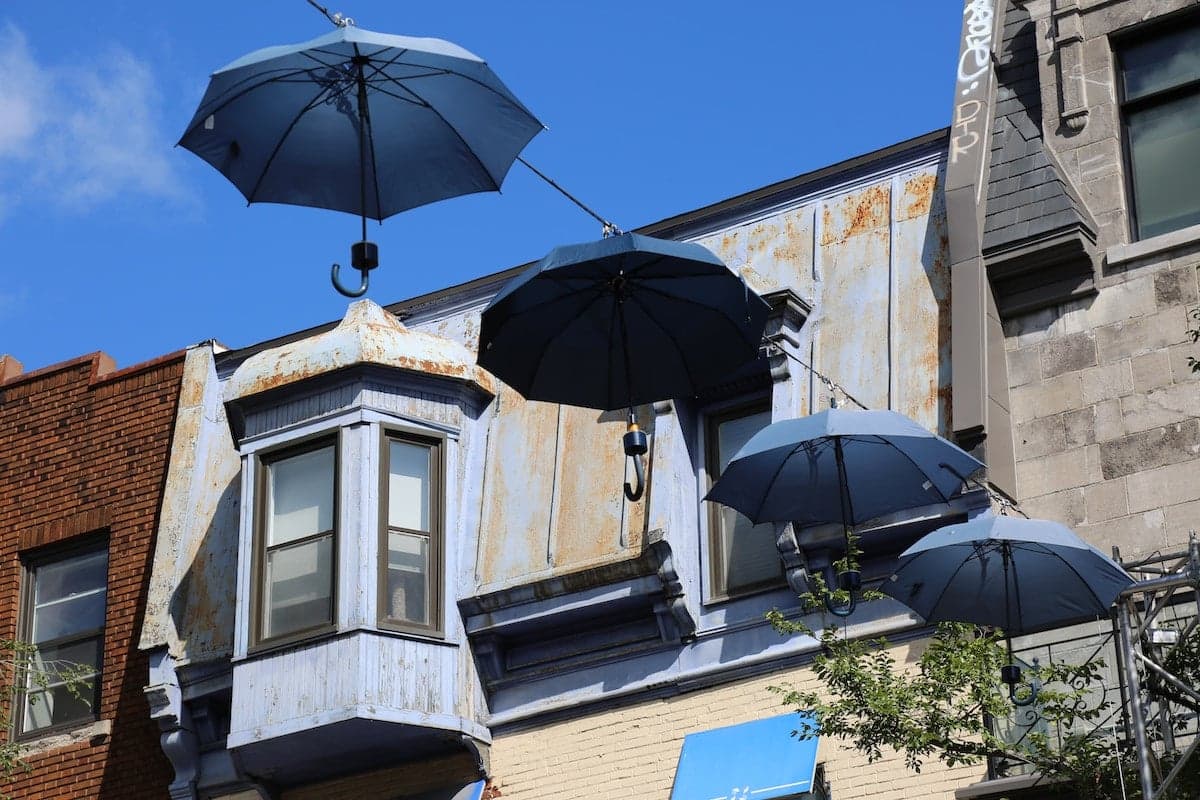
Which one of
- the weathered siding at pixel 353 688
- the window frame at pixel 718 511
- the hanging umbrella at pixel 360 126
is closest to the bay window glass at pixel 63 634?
the weathered siding at pixel 353 688

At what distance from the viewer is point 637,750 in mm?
17281

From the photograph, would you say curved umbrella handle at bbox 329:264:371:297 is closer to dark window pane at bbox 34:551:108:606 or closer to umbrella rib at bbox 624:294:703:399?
umbrella rib at bbox 624:294:703:399

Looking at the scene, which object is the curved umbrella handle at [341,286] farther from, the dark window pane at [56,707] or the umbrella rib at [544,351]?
the dark window pane at [56,707]

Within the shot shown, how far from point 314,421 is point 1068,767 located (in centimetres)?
817

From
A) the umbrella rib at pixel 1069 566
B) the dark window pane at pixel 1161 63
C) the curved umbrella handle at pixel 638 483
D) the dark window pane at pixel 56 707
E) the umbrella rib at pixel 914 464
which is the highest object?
the dark window pane at pixel 1161 63

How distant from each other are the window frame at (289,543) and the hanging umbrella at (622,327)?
3734 mm

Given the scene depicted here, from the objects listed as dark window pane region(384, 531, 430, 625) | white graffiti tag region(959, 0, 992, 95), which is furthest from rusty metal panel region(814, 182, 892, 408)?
dark window pane region(384, 531, 430, 625)

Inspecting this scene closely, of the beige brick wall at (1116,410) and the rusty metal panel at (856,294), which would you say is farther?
the rusty metal panel at (856,294)

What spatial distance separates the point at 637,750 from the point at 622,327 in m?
4.04

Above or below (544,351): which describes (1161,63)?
above

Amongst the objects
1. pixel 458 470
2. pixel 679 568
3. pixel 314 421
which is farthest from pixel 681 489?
pixel 314 421

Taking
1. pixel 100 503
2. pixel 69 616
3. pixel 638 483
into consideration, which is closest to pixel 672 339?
pixel 638 483

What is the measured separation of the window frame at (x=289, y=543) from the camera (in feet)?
60.3

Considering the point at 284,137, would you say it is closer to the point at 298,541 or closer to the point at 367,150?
the point at 367,150
